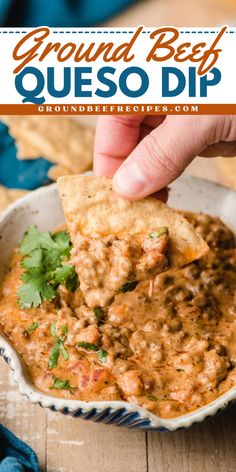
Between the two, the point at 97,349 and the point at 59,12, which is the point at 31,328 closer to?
the point at 97,349

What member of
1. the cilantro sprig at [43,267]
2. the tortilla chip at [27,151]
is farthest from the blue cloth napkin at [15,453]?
the tortilla chip at [27,151]

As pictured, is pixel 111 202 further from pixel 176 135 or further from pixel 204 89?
pixel 204 89

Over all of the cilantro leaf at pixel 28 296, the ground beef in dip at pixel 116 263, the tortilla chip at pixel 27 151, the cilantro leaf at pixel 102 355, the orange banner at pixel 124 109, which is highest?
the orange banner at pixel 124 109

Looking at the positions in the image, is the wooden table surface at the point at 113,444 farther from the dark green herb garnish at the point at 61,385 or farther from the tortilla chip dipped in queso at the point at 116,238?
the tortilla chip dipped in queso at the point at 116,238

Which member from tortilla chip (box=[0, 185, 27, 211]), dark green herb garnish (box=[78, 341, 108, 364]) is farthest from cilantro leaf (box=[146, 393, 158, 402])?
tortilla chip (box=[0, 185, 27, 211])

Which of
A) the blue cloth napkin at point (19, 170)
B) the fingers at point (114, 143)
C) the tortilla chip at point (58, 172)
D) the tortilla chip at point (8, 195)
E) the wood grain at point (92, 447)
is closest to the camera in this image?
the wood grain at point (92, 447)

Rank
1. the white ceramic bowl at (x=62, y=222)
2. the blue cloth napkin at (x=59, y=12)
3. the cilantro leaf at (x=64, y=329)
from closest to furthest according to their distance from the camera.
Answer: the white ceramic bowl at (x=62, y=222), the cilantro leaf at (x=64, y=329), the blue cloth napkin at (x=59, y=12)
